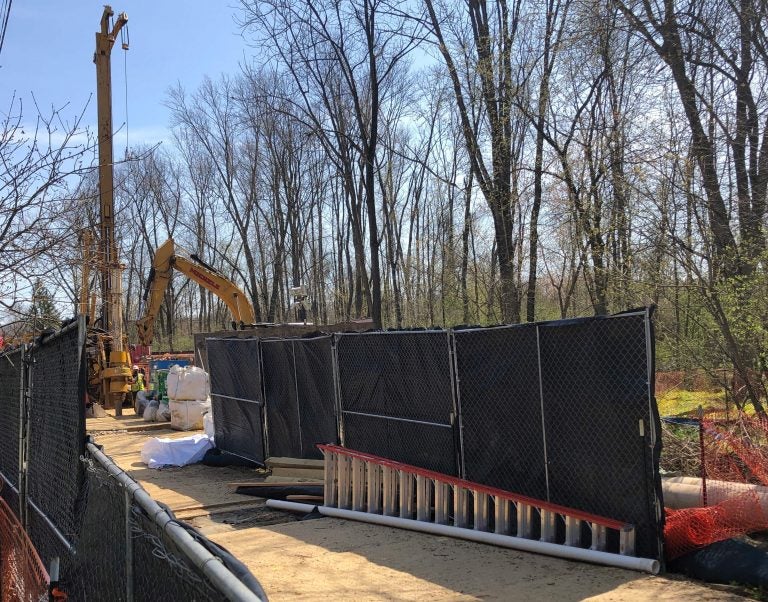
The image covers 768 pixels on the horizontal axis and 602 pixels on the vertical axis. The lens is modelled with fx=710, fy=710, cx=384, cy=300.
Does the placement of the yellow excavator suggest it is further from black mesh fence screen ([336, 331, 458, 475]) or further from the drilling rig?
black mesh fence screen ([336, 331, 458, 475])

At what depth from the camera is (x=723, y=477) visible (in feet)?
25.3

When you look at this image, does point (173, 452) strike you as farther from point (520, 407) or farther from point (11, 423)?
point (520, 407)

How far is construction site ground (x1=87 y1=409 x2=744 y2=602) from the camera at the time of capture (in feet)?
18.8

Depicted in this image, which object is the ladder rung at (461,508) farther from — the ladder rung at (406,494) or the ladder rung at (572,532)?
the ladder rung at (572,532)

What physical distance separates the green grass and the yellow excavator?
12.5 m

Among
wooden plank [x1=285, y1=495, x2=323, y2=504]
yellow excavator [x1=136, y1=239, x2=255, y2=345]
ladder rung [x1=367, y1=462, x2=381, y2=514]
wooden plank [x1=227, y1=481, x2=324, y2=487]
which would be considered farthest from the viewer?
yellow excavator [x1=136, y1=239, x2=255, y2=345]

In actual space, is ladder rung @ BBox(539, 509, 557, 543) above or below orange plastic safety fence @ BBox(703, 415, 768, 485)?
below

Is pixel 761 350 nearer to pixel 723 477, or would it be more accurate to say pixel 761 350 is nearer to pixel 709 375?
pixel 709 375

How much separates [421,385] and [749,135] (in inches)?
277

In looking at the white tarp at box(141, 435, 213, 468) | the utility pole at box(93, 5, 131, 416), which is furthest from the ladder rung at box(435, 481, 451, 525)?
the utility pole at box(93, 5, 131, 416)

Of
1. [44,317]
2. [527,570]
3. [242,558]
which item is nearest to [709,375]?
[527,570]

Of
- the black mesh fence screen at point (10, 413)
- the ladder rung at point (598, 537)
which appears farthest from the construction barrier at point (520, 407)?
the black mesh fence screen at point (10, 413)

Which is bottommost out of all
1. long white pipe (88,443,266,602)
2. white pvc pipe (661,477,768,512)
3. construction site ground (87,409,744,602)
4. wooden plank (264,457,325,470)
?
construction site ground (87,409,744,602)

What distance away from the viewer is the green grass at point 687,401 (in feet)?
37.9
